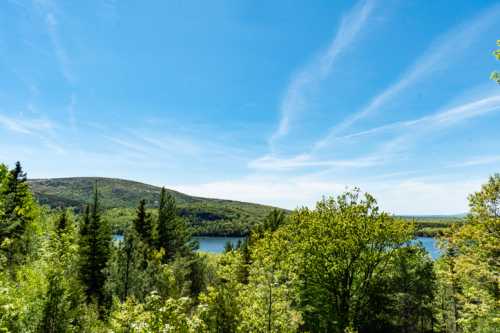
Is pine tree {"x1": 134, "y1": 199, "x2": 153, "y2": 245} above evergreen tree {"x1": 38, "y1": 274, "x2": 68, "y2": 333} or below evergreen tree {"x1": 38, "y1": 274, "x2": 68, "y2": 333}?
above

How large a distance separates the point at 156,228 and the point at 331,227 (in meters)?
26.9

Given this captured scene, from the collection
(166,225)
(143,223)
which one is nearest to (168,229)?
(166,225)

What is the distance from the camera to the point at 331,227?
2486 cm

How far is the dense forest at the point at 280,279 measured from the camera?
42.9 ft

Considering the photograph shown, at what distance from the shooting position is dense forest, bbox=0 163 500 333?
42.9ft

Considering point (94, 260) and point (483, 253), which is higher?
point (483, 253)

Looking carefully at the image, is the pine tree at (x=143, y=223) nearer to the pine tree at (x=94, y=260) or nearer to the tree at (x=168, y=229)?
the tree at (x=168, y=229)

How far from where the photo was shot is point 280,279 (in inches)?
938

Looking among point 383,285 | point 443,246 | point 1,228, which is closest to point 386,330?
point 383,285

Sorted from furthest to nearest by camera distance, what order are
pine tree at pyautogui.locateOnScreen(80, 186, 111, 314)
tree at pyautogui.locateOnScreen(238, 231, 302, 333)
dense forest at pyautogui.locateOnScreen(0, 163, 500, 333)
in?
pine tree at pyautogui.locateOnScreen(80, 186, 111, 314), tree at pyautogui.locateOnScreen(238, 231, 302, 333), dense forest at pyautogui.locateOnScreen(0, 163, 500, 333)

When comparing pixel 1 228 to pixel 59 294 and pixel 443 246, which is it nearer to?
pixel 59 294

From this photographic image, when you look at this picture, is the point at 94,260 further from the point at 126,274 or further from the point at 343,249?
the point at 343,249

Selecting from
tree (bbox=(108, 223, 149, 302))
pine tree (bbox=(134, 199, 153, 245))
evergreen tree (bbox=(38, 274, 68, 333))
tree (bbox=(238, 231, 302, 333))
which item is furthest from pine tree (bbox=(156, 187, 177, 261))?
evergreen tree (bbox=(38, 274, 68, 333))

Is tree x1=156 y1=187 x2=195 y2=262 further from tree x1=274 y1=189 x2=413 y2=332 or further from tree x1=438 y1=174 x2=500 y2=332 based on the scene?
tree x1=438 y1=174 x2=500 y2=332
